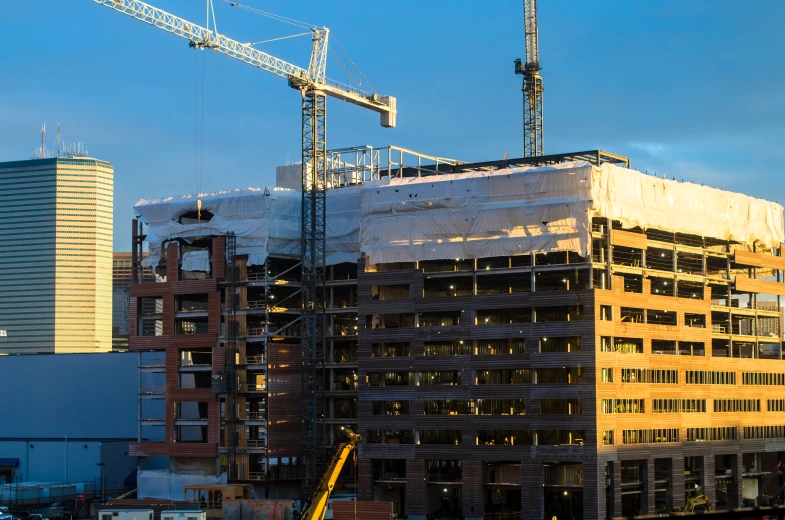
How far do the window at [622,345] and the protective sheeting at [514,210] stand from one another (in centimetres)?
1182

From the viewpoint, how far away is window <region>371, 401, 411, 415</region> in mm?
174500

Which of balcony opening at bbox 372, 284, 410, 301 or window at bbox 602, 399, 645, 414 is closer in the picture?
window at bbox 602, 399, 645, 414

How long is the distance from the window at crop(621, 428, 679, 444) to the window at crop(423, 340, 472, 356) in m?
23.1

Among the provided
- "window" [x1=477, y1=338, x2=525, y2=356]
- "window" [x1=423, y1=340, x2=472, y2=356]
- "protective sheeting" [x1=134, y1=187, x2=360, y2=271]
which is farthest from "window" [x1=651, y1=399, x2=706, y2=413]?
"protective sheeting" [x1=134, y1=187, x2=360, y2=271]

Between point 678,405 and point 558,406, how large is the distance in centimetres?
2333

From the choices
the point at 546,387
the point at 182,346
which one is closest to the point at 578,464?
the point at 546,387

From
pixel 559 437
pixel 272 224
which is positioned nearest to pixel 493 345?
pixel 559 437

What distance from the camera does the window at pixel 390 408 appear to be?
17450 centimetres

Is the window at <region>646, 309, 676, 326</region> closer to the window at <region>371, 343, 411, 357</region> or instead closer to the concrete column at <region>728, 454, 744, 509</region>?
the concrete column at <region>728, 454, 744, 509</region>

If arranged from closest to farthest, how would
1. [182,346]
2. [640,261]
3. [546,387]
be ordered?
1. [546,387]
2. [640,261]
3. [182,346]

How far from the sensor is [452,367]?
561 feet

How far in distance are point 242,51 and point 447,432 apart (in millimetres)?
65612

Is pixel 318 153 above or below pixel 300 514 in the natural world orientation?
above

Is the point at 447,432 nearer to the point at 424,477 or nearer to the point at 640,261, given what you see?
the point at 424,477
